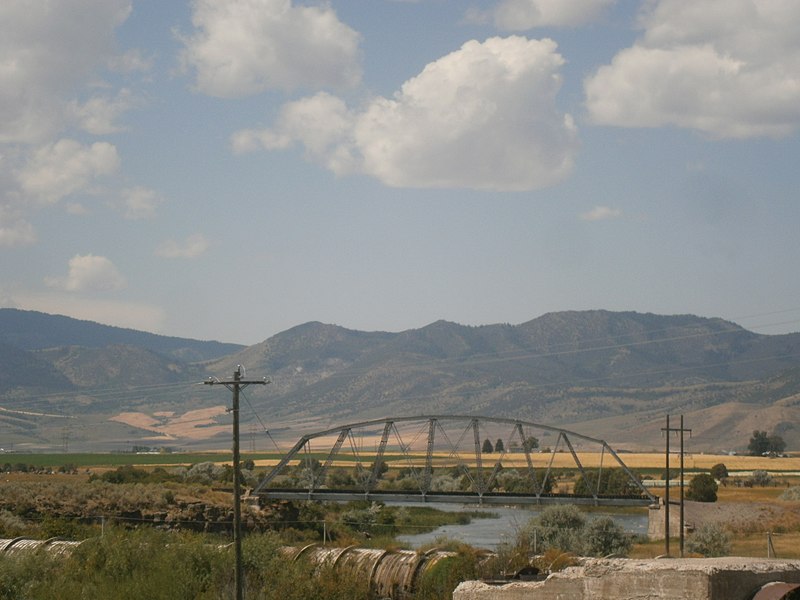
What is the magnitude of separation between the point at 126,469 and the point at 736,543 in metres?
54.8

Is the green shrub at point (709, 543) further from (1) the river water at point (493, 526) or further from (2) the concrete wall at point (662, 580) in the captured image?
(2) the concrete wall at point (662, 580)

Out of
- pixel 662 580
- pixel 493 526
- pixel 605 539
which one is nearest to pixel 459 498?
pixel 493 526

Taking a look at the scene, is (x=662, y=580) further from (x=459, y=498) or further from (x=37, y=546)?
(x=459, y=498)

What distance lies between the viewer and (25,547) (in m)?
40.6

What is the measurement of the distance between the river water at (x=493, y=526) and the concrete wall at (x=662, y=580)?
2361 centimetres

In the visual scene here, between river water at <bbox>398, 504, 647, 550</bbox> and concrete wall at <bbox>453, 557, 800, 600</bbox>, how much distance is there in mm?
23609

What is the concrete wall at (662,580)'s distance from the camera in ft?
77.6

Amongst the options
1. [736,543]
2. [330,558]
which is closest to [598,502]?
[736,543]

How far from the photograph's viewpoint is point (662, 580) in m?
24.4

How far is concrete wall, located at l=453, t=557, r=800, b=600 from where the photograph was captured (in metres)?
23.7

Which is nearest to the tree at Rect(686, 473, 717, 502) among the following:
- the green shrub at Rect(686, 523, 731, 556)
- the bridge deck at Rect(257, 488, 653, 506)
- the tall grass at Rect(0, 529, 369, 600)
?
the bridge deck at Rect(257, 488, 653, 506)

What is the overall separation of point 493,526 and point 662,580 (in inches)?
2158

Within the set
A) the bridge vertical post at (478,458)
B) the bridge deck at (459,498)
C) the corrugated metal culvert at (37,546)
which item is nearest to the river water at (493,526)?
the bridge deck at (459,498)

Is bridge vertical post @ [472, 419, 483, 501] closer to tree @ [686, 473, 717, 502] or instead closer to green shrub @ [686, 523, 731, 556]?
tree @ [686, 473, 717, 502]
